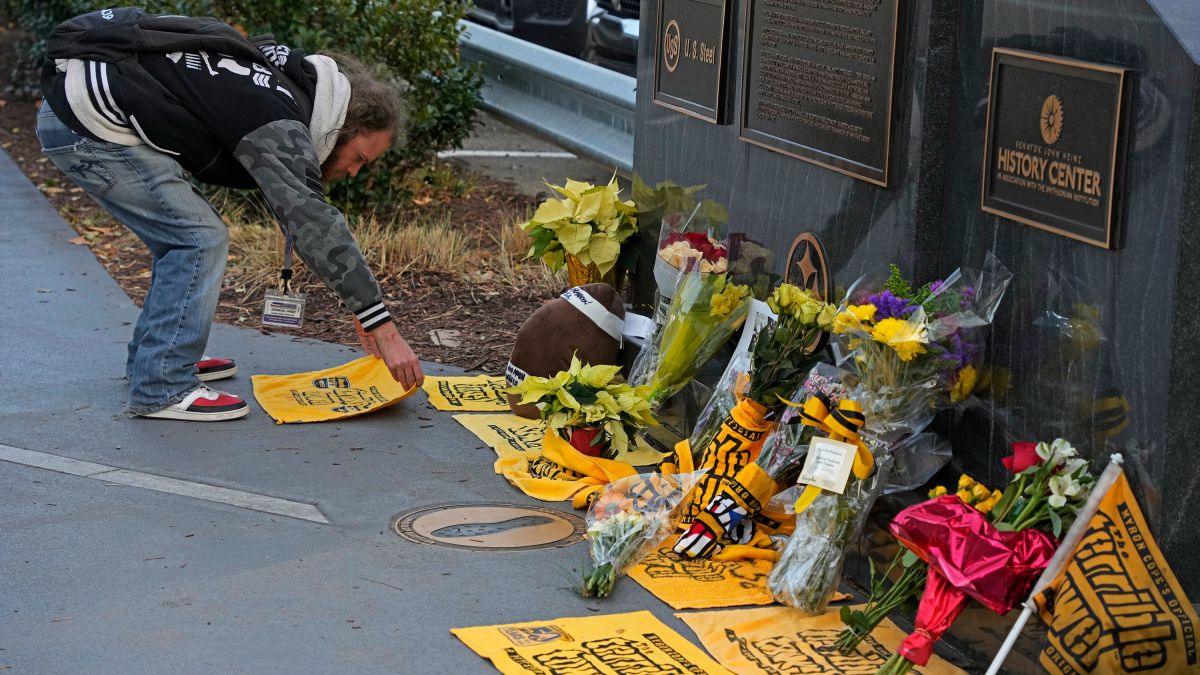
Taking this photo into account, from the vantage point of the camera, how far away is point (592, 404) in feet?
15.8

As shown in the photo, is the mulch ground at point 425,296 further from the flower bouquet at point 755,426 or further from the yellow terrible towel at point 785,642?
the yellow terrible towel at point 785,642

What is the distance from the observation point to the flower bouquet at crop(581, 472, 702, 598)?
3.96m

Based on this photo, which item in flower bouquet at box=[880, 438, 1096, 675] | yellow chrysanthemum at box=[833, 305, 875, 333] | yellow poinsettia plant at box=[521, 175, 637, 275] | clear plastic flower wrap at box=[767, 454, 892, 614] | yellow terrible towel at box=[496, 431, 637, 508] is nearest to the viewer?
flower bouquet at box=[880, 438, 1096, 675]

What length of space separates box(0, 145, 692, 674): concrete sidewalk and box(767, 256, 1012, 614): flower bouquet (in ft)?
1.36

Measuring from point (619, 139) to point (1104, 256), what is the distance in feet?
15.6

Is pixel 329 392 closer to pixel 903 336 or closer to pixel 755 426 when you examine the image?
pixel 755 426

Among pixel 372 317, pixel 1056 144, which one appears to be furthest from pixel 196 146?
pixel 1056 144

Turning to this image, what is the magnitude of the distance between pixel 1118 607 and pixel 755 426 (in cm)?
135

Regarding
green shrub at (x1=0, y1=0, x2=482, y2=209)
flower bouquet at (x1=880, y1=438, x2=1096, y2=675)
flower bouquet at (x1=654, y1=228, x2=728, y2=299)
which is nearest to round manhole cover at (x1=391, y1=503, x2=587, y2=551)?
flower bouquet at (x1=654, y1=228, x2=728, y2=299)

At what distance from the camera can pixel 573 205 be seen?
225 inches

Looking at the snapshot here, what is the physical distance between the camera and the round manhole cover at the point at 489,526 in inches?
169

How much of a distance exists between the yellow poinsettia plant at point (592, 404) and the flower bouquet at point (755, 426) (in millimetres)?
469

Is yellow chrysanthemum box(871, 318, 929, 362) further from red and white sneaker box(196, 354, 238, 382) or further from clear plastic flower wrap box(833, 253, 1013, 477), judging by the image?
red and white sneaker box(196, 354, 238, 382)

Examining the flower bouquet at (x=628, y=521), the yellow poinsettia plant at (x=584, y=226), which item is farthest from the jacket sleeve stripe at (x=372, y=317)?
the flower bouquet at (x=628, y=521)
